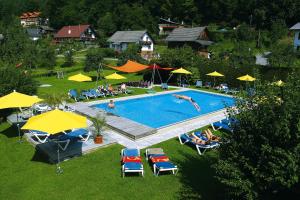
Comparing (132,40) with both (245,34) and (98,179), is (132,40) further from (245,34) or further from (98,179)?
(98,179)

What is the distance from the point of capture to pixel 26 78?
17969mm

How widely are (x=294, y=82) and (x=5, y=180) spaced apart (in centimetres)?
979

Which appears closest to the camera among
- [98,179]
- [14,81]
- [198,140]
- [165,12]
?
[98,179]

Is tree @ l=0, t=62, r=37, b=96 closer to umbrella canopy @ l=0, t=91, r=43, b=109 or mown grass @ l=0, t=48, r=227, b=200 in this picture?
umbrella canopy @ l=0, t=91, r=43, b=109

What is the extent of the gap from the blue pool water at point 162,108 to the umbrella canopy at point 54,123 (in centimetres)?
820

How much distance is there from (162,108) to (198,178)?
12831 mm

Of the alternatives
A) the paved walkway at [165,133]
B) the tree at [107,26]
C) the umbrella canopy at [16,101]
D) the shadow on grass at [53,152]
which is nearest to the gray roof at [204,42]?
the paved walkway at [165,133]

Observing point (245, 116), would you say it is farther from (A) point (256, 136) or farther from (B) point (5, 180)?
(B) point (5, 180)

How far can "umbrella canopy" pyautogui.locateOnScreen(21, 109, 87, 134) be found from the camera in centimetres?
1006

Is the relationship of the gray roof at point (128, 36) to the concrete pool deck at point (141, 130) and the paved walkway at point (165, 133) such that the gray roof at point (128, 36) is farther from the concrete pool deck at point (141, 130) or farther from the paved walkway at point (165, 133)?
the paved walkway at point (165, 133)

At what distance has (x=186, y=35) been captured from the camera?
54.1 meters

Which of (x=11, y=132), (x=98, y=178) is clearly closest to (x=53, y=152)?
(x=98, y=178)

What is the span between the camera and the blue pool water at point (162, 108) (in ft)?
65.3

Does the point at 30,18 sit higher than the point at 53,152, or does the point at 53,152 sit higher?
the point at 30,18
